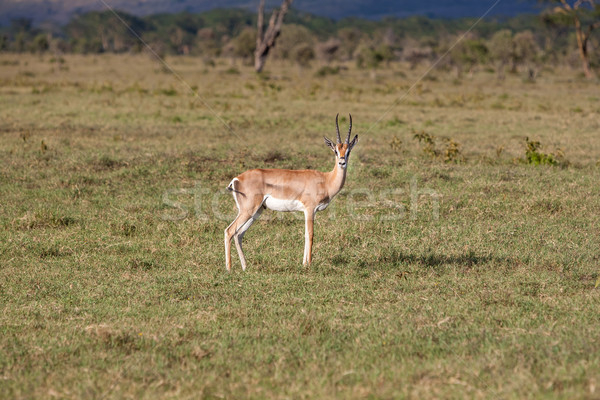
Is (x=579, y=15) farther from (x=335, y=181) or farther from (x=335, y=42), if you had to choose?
(x=335, y=181)

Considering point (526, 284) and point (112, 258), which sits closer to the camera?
point (526, 284)

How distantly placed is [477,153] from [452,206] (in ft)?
14.3

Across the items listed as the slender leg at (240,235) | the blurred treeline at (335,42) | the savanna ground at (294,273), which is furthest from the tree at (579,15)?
the slender leg at (240,235)

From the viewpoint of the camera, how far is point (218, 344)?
4.74m

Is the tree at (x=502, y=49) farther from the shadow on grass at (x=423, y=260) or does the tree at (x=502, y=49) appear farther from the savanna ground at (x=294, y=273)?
the shadow on grass at (x=423, y=260)

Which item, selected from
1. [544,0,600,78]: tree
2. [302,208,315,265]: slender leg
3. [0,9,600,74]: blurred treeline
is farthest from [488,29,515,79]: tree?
[302,208,315,265]: slender leg

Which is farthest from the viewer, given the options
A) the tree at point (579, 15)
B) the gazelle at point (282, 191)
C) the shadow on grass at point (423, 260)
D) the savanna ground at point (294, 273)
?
the tree at point (579, 15)

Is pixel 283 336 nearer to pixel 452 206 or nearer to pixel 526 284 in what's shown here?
pixel 526 284

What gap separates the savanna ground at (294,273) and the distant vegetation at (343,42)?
28388mm

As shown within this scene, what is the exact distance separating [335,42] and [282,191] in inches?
1796

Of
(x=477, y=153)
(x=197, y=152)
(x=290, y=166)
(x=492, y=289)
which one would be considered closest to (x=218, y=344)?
(x=492, y=289)

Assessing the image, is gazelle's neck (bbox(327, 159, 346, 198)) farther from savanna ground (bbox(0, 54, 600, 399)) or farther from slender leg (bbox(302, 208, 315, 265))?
savanna ground (bbox(0, 54, 600, 399))

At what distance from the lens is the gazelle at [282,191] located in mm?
6441

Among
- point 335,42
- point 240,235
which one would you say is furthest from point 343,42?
point 240,235
